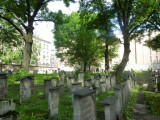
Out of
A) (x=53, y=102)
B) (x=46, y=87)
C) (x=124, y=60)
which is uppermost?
(x=124, y=60)

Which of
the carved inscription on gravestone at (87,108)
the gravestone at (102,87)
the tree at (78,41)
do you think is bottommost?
the gravestone at (102,87)

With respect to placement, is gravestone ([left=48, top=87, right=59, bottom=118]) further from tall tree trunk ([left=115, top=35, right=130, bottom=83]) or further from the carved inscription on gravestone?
tall tree trunk ([left=115, top=35, right=130, bottom=83])

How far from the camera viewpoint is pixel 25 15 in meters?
17.4

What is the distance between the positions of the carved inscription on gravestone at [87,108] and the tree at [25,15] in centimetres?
1267

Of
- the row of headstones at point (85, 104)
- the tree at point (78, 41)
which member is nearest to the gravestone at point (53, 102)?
the row of headstones at point (85, 104)

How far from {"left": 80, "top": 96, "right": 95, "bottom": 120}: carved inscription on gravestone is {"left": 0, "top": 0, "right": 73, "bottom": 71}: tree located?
499 inches

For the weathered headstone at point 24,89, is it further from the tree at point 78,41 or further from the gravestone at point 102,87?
the tree at point 78,41

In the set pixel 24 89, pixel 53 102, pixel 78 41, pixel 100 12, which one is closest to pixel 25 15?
pixel 100 12

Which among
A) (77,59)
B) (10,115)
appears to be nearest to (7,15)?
(10,115)

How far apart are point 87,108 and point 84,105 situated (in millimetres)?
220

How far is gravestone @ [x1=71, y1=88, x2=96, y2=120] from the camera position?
339 centimetres

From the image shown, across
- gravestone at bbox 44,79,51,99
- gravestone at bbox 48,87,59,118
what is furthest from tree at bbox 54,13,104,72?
gravestone at bbox 48,87,59,118

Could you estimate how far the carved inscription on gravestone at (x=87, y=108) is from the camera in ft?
11.5

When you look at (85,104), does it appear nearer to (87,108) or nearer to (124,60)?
(87,108)
